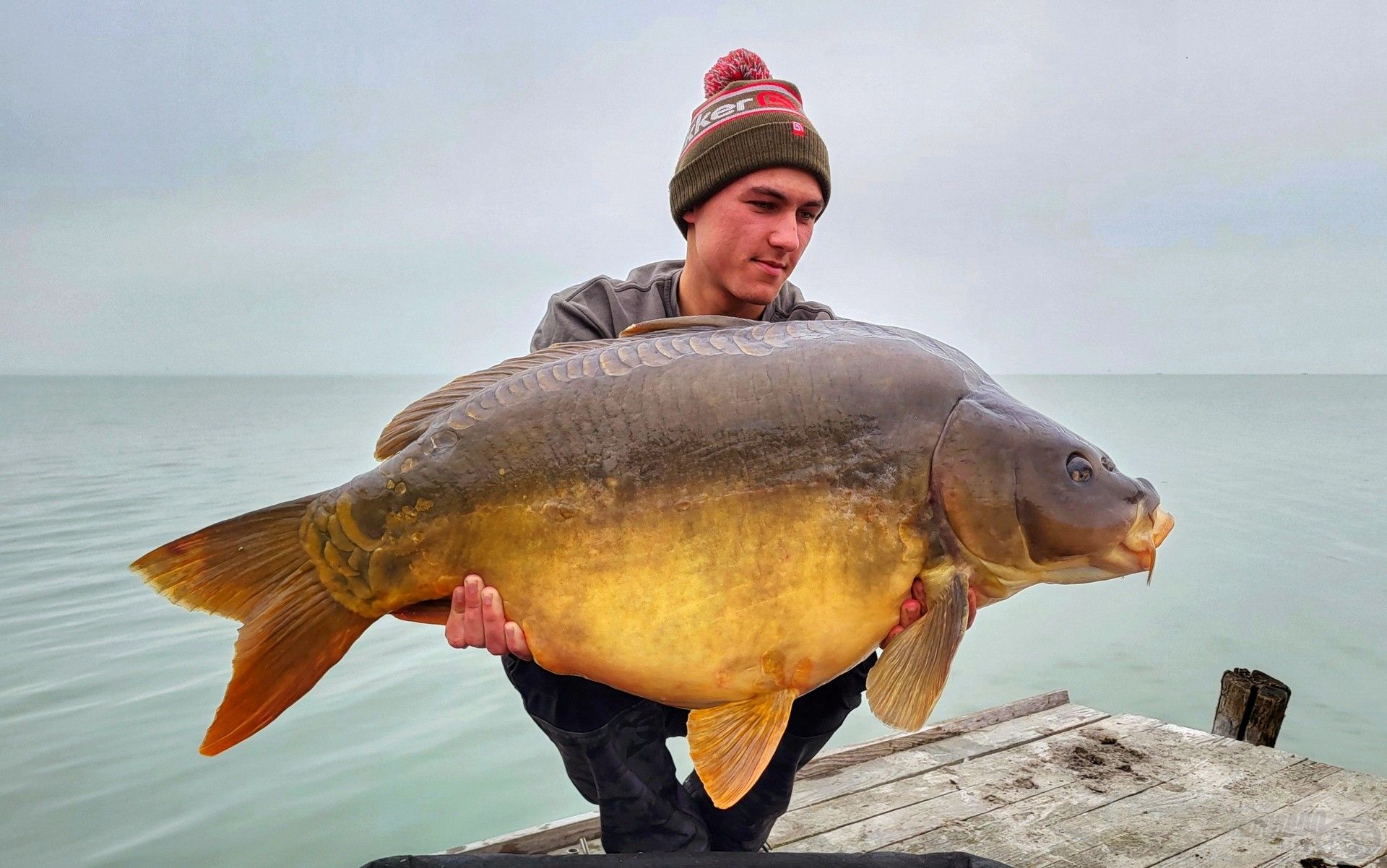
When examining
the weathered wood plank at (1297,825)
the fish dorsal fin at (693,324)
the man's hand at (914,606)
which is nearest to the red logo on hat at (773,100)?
the fish dorsal fin at (693,324)

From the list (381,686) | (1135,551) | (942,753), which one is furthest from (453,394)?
(381,686)

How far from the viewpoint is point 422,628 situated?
8.51m

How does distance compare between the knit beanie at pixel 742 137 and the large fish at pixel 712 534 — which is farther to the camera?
the knit beanie at pixel 742 137

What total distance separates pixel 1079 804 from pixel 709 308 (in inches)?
88.6

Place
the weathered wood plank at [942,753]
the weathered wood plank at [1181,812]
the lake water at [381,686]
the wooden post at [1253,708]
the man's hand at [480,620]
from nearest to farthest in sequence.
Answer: the man's hand at [480,620]
the weathered wood plank at [1181,812]
the weathered wood plank at [942,753]
the wooden post at [1253,708]
the lake water at [381,686]

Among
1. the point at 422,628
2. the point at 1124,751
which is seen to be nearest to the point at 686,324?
the point at 1124,751

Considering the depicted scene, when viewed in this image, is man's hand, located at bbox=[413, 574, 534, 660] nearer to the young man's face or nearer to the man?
the man

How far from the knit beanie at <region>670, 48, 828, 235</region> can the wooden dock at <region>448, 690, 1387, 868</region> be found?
87.6 inches

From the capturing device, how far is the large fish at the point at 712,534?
179 centimetres

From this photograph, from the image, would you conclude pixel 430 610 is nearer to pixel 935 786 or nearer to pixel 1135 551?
pixel 1135 551

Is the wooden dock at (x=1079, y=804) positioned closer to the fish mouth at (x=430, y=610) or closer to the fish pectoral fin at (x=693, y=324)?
the fish mouth at (x=430, y=610)

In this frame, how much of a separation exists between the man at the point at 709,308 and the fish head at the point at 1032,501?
2.89ft

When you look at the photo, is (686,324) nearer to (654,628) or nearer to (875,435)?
(875,435)

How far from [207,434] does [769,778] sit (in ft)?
115
